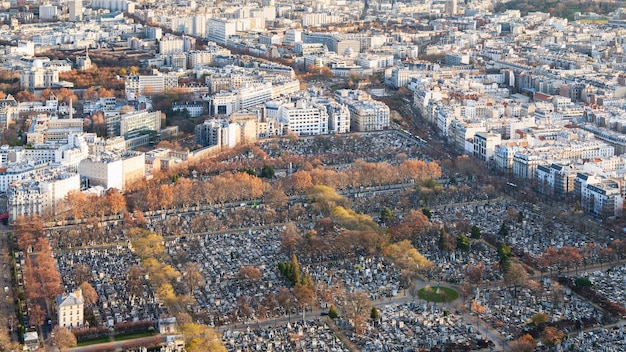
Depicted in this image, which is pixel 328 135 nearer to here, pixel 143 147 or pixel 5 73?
pixel 143 147

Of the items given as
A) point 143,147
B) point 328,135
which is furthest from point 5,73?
point 328,135

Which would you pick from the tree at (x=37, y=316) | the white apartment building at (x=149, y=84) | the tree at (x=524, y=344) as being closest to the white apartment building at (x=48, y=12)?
the white apartment building at (x=149, y=84)

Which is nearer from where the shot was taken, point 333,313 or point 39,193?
point 333,313

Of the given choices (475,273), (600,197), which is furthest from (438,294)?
(600,197)

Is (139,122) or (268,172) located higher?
(139,122)

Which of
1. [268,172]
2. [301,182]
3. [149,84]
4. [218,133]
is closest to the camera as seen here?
[301,182]

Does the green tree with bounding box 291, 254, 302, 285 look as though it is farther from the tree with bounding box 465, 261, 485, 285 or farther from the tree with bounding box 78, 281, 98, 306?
the tree with bounding box 78, 281, 98, 306

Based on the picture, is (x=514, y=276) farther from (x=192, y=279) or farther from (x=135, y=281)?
(x=135, y=281)
